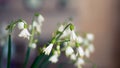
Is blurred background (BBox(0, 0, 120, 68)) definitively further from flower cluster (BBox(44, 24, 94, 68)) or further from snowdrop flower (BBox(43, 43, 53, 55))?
snowdrop flower (BBox(43, 43, 53, 55))

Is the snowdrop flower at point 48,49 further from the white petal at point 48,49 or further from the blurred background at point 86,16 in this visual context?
the blurred background at point 86,16

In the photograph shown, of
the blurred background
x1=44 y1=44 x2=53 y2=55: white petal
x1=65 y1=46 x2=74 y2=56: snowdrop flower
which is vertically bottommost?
x1=44 y1=44 x2=53 y2=55: white petal

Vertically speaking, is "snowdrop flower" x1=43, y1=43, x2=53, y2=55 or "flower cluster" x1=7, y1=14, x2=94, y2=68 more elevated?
"flower cluster" x1=7, y1=14, x2=94, y2=68

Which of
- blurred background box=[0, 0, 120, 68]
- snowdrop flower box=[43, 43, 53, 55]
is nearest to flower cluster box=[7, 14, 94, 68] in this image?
snowdrop flower box=[43, 43, 53, 55]

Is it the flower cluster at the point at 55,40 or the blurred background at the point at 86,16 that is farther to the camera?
the blurred background at the point at 86,16

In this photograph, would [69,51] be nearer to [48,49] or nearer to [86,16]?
Result: [48,49]

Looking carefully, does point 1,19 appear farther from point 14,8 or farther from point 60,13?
point 60,13

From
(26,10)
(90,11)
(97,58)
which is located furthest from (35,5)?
(97,58)

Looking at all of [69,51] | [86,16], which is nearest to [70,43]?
[69,51]

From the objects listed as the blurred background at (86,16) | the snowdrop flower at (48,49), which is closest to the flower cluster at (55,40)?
the snowdrop flower at (48,49)

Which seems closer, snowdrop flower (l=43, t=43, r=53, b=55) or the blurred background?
snowdrop flower (l=43, t=43, r=53, b=55)
